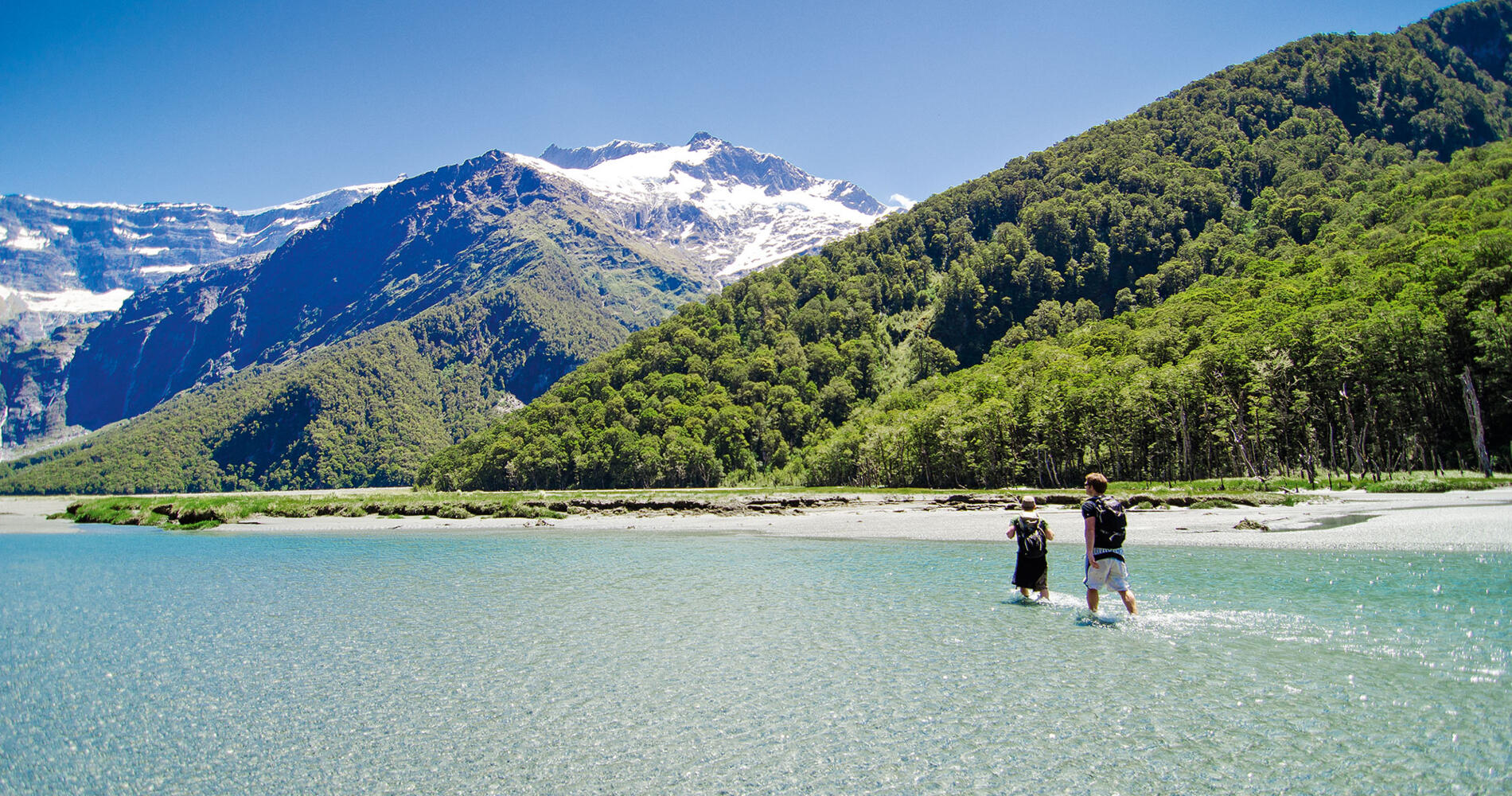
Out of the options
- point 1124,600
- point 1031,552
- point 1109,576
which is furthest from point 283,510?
point 1124,600

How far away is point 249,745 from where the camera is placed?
10352 mm

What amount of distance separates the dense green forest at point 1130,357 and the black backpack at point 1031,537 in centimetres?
5436

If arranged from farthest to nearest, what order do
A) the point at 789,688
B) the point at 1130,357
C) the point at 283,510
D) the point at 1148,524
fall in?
the point at 1130,357
the point at 283,510
the point at 1148,524
the point at 789,688

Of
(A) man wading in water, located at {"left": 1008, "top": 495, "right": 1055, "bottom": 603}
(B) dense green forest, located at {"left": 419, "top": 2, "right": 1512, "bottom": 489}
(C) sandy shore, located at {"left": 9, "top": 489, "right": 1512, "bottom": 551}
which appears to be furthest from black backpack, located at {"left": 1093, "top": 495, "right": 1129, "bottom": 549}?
(B) dense green forest, located at {"left": 419, "top": 2, "right": 1512, "bottom": 489}

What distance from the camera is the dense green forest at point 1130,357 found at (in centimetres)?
6019

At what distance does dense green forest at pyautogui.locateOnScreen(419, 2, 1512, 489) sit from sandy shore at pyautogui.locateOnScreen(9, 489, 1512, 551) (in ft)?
66.6

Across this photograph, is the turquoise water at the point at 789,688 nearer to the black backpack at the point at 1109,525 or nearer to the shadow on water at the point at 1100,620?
the shadow on water at the point at 1100,620

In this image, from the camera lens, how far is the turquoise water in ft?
28.6

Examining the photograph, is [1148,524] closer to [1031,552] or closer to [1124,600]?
[1031,552]

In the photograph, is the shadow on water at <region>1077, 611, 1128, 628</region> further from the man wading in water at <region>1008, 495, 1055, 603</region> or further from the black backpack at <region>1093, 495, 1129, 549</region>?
the man wading in water at <region>1008, 495, 1055, 603</region>

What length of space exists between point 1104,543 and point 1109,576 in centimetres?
84

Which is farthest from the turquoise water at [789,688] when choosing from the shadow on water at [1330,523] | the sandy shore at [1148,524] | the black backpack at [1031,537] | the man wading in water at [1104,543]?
the shadow on water at [1330,523]

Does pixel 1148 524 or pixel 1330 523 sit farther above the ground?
pixel 1330 523

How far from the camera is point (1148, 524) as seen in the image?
40250 millimetres
